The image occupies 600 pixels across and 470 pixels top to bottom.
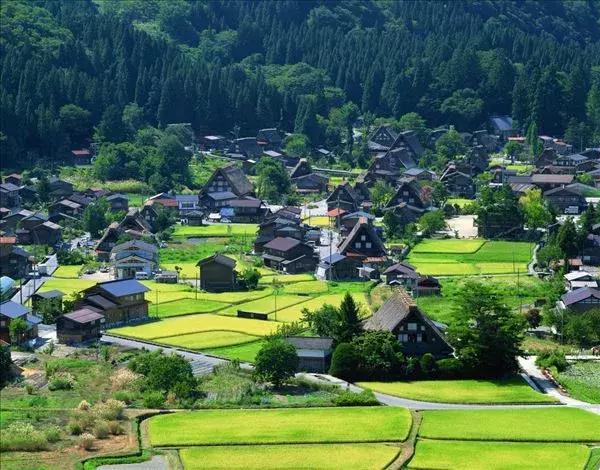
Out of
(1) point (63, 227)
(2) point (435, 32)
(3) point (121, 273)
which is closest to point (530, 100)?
(2) point (435, 32)

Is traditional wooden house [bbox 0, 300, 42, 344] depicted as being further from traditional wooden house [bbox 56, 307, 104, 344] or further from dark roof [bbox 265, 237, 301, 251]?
dark roof [bbox 265, 237, 301, 251]

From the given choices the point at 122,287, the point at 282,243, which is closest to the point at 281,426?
the point at 122,287

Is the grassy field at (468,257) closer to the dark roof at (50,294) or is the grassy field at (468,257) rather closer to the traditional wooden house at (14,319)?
the dark roof at (50,294)

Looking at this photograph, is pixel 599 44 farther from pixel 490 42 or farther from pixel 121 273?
pixel 121 273

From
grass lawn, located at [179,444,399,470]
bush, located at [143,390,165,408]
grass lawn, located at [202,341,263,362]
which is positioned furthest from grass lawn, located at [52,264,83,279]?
grass lawn, located at [179,444,399,470]

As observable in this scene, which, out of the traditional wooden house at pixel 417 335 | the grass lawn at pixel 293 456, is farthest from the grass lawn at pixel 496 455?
the traditional wooden house at pixel 417 335

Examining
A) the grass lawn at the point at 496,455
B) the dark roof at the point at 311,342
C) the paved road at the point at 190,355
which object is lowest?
the grass lawn at the point at 496,455

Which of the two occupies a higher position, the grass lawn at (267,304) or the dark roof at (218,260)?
the dark roof at (218,260)
